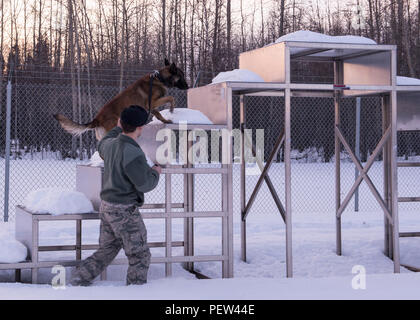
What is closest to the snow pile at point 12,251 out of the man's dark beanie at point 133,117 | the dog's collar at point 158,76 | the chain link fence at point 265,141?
the man's dark beanie at point 133,117

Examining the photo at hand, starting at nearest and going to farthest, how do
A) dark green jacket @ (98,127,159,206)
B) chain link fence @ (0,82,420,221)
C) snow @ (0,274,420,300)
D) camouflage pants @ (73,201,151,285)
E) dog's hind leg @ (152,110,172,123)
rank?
snow @ (0,274,420,300) → dark green jacket @ (98,127,159,206) → camouflage pants @ (73,201,151,285) → dog's hind leg @ (152,110,172,123) → chain link fence @ (0,82,420,221)

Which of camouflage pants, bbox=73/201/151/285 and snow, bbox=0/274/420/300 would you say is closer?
snow, bbox=0/274/420/300

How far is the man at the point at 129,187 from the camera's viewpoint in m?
5.21

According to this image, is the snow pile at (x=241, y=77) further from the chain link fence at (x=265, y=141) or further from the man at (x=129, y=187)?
the chain link fence at (x=265, y=141)

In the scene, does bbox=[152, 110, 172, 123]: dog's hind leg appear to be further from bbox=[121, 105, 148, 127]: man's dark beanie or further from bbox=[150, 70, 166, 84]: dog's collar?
bbox=[121, 105, 148, 127]: man's dark beanie

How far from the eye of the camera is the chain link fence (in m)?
19.2

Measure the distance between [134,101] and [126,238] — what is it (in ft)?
5.45

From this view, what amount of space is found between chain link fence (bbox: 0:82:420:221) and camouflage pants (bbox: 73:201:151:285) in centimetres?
1145

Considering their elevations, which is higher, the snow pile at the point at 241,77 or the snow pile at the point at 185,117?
the snow pile at the point at 241,77

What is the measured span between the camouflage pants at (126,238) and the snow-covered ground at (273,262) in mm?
147

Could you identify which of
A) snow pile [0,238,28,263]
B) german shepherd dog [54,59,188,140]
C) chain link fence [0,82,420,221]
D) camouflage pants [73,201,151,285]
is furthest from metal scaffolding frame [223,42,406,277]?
chain link fence [0,82,420,221]

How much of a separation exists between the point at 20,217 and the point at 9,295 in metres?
1.68

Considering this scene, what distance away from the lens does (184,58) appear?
1121 inches

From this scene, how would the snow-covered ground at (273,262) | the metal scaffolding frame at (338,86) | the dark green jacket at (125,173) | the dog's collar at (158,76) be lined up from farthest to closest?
1. the metal scaffolding frame at (338,86)
2. the dog's collar at (158,76)
3. the dark green jacket at (125,173)
4. the snow-covered ground at (273,262)
